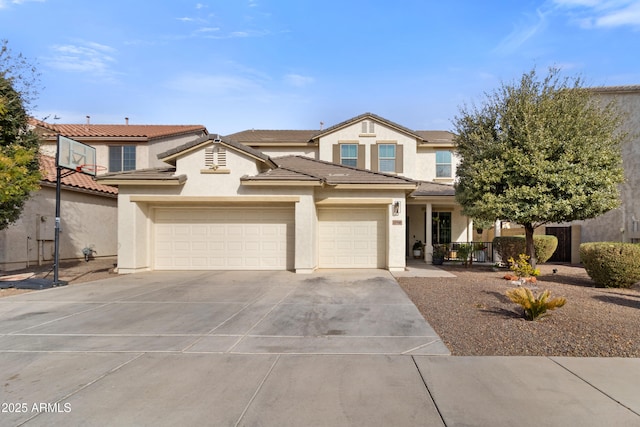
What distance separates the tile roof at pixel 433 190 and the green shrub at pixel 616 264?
6.82 metres

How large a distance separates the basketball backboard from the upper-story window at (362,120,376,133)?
1261 centimetres

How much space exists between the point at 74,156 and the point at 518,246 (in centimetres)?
1689

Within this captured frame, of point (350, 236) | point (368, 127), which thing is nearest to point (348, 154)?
point (368, 127)

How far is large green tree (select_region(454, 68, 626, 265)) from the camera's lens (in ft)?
38.7

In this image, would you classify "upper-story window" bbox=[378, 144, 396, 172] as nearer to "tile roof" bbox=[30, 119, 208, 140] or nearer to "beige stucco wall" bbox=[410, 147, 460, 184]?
"beige stucco wall" bbox=[410, 147, 460, 184]

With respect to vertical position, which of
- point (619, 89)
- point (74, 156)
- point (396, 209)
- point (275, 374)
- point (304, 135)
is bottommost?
point (275, 374)

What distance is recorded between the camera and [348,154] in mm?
20031

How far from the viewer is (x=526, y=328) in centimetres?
648

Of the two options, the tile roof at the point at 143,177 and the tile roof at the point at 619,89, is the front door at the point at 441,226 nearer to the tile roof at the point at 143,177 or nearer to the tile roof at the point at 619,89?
the tile roof at the point at 619,89

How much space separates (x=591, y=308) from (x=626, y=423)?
5.27 meters

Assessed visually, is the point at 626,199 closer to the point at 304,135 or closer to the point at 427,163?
the point at 427,163

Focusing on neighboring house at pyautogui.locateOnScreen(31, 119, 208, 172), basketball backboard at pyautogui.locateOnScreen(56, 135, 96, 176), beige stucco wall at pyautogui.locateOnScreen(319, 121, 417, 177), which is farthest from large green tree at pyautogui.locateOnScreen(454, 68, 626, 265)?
neighboring house at pyautogui.locateOnScreen(31, 119, 208, 172)

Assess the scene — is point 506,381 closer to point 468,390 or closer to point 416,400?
point 468,390

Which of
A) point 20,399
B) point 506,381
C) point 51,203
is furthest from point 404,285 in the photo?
point 51,203
